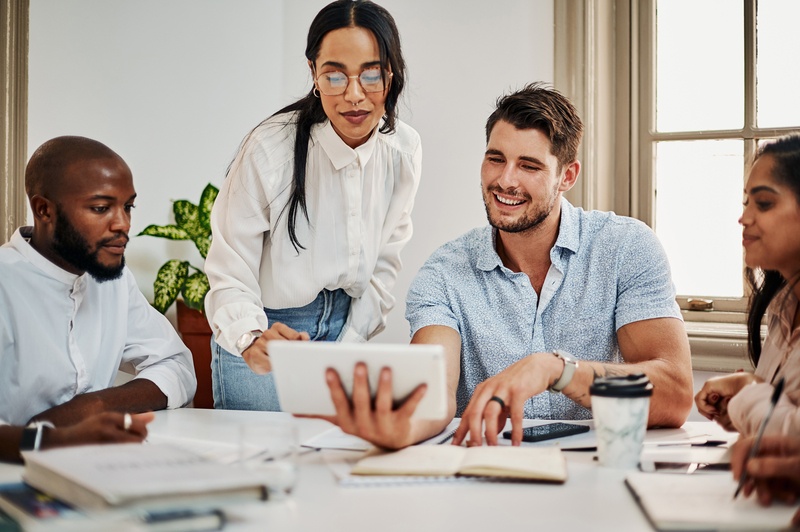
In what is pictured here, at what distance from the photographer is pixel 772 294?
5.18 feet

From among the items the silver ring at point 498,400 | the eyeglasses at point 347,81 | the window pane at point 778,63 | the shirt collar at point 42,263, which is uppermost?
the window pane at point 778,63

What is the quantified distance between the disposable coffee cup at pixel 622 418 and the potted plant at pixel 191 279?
2050 millimetres

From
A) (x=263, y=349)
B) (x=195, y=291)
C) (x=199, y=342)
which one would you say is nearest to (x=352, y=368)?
(x=263, y=349)

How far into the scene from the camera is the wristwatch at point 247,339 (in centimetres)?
190

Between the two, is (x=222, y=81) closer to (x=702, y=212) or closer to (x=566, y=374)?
(x=702, y=212)

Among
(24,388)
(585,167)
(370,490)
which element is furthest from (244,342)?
(585,167)

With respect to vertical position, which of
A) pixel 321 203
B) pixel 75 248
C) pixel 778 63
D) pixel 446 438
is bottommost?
pixel 446 438

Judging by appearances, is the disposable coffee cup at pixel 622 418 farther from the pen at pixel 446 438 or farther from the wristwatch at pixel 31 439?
the wristwatch at pixel 31 439

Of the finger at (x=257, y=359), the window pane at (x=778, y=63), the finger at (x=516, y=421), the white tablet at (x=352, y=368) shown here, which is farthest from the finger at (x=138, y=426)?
the window pane at (x=778, y=63)

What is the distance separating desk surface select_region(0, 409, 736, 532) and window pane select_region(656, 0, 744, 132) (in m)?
1.97

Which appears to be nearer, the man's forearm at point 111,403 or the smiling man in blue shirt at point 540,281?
the man's forearm at point 111,403

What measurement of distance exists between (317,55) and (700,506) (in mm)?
1443

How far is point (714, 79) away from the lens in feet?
9.57

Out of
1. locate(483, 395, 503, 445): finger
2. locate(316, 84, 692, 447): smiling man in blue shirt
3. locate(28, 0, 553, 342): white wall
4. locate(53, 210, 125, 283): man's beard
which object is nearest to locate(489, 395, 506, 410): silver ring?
locate(483, 395, 503, 445): finger
